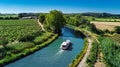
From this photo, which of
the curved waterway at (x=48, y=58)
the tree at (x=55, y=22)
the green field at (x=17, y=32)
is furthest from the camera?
the tree at (x=55, y=22)

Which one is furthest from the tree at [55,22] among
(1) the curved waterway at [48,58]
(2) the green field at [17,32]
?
(1) the curved waterway at [48,58]

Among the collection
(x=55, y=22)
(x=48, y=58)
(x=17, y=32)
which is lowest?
(x=17, y=32)

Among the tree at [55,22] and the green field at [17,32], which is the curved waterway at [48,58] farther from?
the tree at [55,22]

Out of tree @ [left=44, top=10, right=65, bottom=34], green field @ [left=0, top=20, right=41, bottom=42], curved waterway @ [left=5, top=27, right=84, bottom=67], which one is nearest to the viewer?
curved waterway @ [left=5, top=27, right=84, bottom=67]

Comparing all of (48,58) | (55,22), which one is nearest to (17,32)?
(55,22)

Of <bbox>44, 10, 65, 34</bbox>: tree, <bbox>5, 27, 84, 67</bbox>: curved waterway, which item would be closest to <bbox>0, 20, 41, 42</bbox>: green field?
<bbox>44, 10, 65, 34</bbox>: tree

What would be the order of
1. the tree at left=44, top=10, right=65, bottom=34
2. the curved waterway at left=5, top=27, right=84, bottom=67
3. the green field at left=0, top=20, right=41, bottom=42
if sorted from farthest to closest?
the tree at left=44, top=10, right=65, bottom=34
the green field at left=0, top=20, right=41, bottom=42
the curved waterway at left=5, top=27, right=84, bottom=67

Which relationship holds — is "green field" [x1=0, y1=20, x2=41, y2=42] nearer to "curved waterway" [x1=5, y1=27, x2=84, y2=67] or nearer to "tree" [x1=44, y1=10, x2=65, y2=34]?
"tree" [x1=44, y1=10, x2=65, y2=34]

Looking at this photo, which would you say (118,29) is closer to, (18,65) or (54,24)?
(54,24)

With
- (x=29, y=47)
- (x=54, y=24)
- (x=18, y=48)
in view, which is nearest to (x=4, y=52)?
(x=18, y=48)

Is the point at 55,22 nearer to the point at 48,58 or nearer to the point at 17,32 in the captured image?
the point at 17,32

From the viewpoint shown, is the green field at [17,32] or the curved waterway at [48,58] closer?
the curved waterway at [48,58]

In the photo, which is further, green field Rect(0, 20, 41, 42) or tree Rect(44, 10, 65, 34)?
tree Rect(44, 10, 65, 34)
